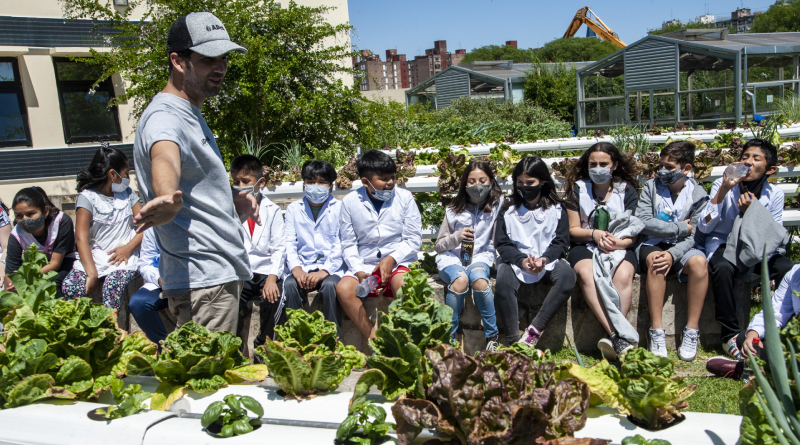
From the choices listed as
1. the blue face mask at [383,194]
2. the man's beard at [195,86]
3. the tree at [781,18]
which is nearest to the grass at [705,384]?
the blue face mask at [383,194]

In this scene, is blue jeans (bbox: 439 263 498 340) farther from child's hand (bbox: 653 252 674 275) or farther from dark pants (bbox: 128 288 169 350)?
dark pants (bbox: 128 288 169 350)

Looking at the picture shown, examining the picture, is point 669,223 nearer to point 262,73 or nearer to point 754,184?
point 754,184

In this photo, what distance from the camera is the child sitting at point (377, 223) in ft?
13.7

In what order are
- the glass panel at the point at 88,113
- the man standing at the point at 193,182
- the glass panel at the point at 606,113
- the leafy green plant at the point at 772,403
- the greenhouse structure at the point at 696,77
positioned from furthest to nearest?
the glass panel at the point at 606,113, the greenhouse structure at the point at 696,77, the glass panel at the point at 88,113, the man standing at the point at 193,182, the leafy green plant at the point at 772,403

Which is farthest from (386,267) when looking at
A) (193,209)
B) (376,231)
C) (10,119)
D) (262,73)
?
(10,119)

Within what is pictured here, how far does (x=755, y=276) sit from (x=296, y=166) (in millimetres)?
4252

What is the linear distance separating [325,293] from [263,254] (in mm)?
576

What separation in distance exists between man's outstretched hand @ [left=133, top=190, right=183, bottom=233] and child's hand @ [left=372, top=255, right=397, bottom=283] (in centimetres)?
202

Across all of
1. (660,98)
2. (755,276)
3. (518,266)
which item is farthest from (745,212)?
(660,98)

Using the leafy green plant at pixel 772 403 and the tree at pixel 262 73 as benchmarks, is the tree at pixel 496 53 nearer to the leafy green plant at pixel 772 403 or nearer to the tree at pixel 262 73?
the tree at pixel 262 73

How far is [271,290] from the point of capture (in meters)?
3.93

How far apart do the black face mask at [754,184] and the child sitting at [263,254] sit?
3265 mm

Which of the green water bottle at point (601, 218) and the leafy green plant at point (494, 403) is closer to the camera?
the leafy green plant at point (494, 403)

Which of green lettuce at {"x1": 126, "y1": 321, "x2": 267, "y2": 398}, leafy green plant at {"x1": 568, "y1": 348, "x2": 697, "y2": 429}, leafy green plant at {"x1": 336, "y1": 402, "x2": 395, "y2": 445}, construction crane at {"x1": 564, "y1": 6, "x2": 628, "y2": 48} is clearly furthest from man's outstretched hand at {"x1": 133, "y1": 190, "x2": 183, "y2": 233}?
construction crane at {"x1": 564, "y1": 6, "x2": 628, "y2": 48}
